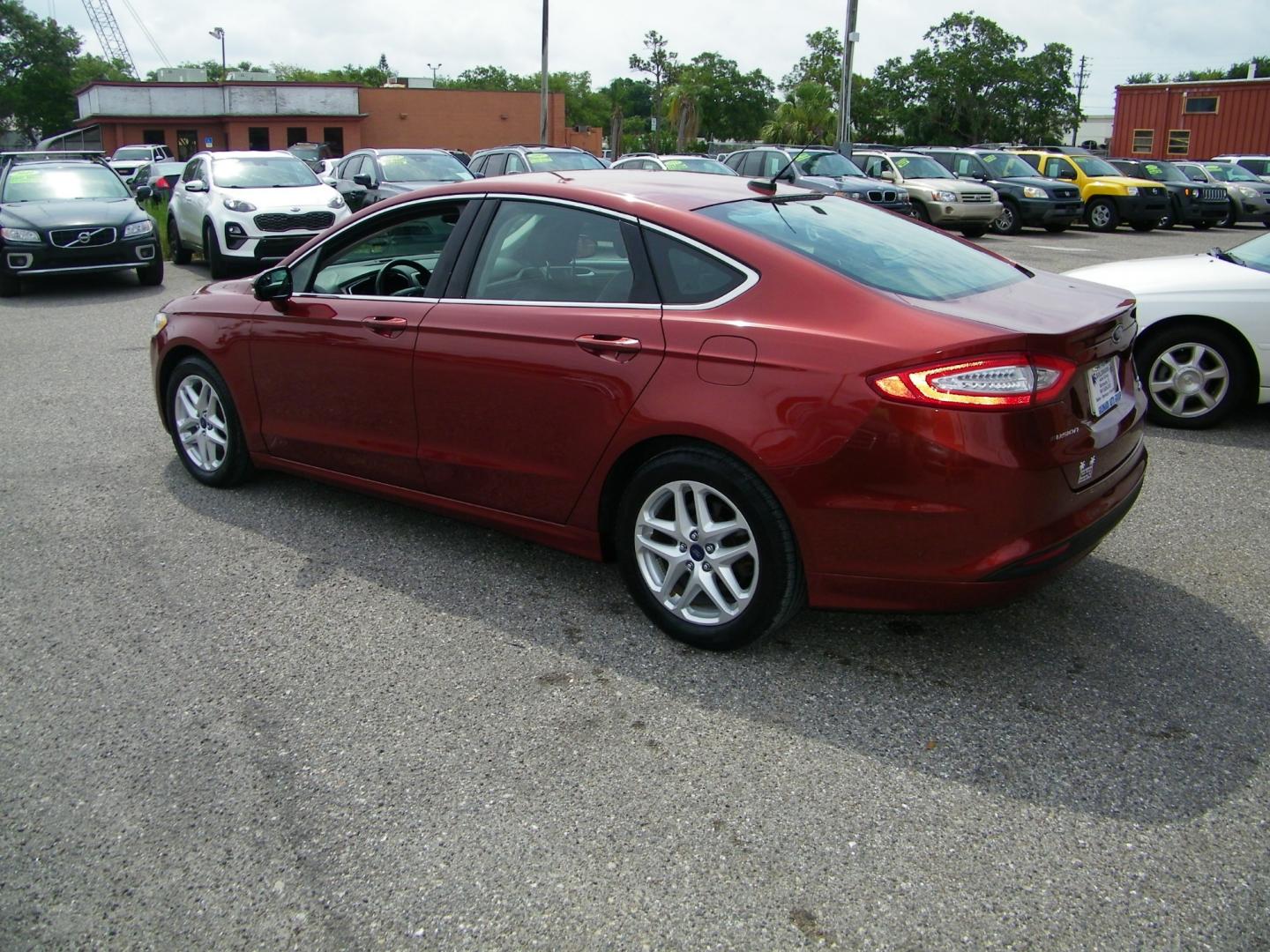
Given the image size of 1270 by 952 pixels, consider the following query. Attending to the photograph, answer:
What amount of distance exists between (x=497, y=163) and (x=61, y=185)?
23.6ft

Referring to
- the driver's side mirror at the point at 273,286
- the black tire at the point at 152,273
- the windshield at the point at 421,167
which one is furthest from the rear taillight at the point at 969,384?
the windshield at the point at 421,167

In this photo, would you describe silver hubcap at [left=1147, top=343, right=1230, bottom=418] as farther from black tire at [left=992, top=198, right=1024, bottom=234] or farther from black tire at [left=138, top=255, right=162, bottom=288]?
black tire at [left=992, top=198, right=1024, bottom=234]

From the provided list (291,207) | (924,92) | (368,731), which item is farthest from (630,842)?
(924,92)

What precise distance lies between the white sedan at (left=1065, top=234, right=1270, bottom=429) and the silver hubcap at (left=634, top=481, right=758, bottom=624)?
4246 millimetres

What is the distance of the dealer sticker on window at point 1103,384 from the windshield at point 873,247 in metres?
0.49

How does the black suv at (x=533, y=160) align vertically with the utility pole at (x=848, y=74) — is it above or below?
below

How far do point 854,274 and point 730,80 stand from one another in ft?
279

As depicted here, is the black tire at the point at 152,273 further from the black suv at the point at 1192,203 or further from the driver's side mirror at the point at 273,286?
the black suv at the point at 1192,203

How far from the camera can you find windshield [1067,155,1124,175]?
24.5 metres

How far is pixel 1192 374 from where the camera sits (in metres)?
6.88

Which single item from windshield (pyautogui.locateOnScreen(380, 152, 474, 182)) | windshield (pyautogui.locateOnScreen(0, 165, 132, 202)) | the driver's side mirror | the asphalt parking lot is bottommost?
the asphalt parking lot

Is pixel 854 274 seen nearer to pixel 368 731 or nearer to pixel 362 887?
pixel 368 731

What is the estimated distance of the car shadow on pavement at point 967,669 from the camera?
10.4 ft

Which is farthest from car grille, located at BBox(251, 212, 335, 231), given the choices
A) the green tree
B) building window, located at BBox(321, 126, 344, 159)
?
the green tree
